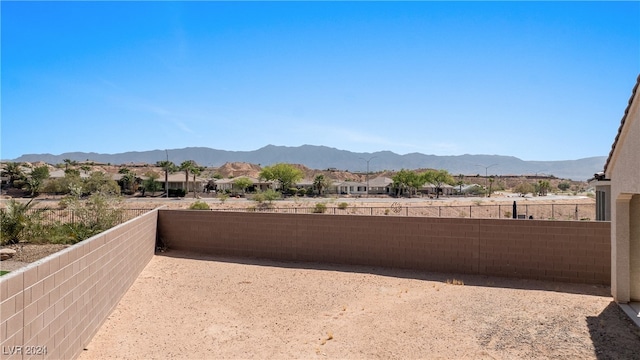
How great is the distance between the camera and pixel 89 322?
30.2 ft

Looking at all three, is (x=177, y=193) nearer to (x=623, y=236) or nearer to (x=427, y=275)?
(x=427, y=275)

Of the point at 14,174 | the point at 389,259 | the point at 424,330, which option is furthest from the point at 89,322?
the point at 14,174

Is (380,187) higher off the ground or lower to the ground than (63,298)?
higher

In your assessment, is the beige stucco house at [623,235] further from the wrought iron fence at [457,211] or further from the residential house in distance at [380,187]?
the residential house in distance at [380,187]

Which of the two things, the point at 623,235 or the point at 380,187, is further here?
the point at 380,187

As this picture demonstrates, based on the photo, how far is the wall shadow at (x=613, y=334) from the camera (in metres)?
8.49

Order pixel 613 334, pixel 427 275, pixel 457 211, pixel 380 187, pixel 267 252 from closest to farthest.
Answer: pixel 613 334 → pixel 427 275 → pixel 267 252 → pixel 457 211 → pixel 380 187

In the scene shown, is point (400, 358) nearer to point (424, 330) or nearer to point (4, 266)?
point (424, 330)

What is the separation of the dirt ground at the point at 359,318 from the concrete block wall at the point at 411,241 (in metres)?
0.66

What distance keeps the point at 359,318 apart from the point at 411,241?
19.7ft

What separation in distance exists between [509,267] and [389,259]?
13.6ft

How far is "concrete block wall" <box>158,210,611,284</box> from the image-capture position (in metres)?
14.4

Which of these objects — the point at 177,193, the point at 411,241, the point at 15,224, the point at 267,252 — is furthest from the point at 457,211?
the point at 177,193

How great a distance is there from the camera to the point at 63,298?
7.73 m
